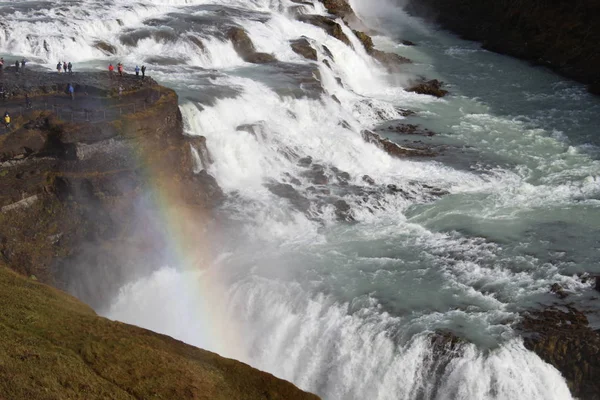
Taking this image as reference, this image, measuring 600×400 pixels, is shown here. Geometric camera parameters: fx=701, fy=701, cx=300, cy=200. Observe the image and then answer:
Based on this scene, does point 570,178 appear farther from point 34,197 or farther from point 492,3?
point 492,3

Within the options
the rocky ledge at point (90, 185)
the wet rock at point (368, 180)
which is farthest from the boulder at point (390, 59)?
the rocky ledge at point (90, 185)

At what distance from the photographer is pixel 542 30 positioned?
164ft

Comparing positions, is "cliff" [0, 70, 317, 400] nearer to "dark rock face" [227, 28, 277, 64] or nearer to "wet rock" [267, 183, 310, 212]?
"wet rock" [267, 183, 310, 212]

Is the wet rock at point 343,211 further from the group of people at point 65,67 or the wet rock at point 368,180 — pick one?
the group of people at point 65,67

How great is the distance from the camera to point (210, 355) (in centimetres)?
1527

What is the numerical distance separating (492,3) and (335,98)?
2865 centimetres

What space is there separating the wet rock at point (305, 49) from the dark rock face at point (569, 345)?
24767mm

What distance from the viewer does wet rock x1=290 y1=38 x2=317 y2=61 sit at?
40562 mm

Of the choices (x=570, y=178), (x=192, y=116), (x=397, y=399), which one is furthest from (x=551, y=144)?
(x=397, y=399)

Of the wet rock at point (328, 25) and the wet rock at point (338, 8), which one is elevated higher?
the wet rock at point (338, 8)

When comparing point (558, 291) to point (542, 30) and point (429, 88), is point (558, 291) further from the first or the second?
point (542, 30)

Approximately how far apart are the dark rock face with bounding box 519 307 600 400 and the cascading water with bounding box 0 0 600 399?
1.11 feet

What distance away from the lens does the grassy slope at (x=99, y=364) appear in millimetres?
12664

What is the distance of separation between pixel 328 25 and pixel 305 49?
7.59 m
